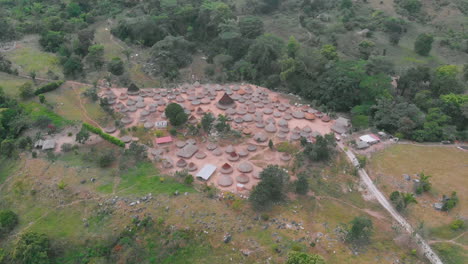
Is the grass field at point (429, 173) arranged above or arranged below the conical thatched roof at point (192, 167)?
above

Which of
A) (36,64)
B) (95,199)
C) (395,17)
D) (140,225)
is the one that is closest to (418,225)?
(140,225)

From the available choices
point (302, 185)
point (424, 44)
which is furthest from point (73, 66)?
point (424, 44)

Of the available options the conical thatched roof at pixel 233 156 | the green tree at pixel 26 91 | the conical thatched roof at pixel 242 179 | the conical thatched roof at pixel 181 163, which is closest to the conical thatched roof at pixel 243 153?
the conical thatched roof at pixel 233 156

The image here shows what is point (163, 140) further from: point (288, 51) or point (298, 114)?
point (288, 51)

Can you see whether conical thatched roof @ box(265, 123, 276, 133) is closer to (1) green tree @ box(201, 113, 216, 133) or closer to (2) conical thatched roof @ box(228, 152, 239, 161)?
(2) conical thatched roof @ box(228, 152, 239, 161)

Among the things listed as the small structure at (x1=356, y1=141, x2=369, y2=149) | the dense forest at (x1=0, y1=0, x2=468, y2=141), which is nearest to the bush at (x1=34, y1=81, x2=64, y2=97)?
the dense forest at (x1=0, y1=0, x2=468, y2=141)

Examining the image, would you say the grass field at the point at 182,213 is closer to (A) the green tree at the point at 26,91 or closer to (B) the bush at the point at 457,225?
(B) the bush at the point at 457,225

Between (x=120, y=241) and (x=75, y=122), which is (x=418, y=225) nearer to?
(x=120, y=241)
